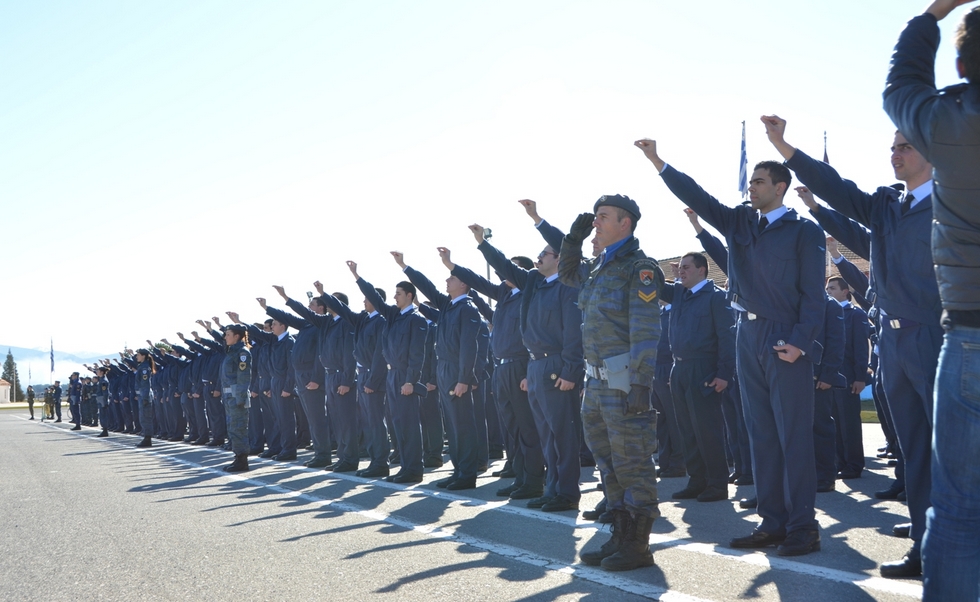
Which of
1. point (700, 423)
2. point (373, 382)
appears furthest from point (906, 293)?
point (373, 382)

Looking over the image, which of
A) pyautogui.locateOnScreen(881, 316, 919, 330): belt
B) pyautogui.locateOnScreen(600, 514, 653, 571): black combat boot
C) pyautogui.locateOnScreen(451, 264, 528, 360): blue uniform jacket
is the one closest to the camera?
pyautogui.locateOnScreen(881, 316, 919, 330): belt

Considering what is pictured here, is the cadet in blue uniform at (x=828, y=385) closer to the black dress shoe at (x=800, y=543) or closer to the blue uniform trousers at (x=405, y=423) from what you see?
the black dress shoe at (x=800, y=543)

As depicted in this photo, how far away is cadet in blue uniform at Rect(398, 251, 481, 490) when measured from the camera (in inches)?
361

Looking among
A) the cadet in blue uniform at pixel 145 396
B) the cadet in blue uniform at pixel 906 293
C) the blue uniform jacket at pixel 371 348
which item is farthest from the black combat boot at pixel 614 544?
the cadet in blue uniform at pixel 145 396

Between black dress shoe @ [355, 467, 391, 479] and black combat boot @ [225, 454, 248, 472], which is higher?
black combat boot @ [225, 454, 248, 472]

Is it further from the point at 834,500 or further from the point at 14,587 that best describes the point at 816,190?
the point at 14,587

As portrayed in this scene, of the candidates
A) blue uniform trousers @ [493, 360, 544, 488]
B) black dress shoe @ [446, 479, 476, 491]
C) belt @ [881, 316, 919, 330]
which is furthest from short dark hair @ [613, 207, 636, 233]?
black dress shoe @ [446, 479, 476, 491]

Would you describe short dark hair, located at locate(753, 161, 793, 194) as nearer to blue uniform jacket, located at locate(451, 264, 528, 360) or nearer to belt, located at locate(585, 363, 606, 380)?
belt, located at locate(585, 363, 606, 380)

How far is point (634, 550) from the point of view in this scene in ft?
15.7

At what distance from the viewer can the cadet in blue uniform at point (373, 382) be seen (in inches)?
420

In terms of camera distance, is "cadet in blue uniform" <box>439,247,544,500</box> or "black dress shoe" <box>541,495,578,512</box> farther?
"cadet in blue uniform" <box>439,247,544,500</box>

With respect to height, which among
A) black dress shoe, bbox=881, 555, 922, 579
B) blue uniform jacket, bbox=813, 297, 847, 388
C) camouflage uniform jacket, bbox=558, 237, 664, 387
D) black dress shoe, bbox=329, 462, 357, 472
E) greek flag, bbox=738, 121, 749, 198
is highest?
greek flag, bbox=738, 121, 749, 198

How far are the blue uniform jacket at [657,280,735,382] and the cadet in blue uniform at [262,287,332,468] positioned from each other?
20.2ft

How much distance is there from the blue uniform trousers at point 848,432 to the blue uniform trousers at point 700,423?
202cm
